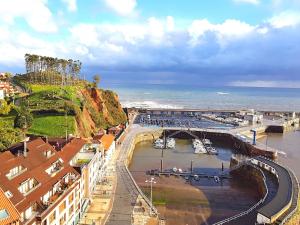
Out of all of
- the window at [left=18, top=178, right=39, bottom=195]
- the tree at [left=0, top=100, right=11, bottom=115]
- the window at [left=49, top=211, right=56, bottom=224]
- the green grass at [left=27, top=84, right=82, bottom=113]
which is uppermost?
the green grass at [left=27, top=84, right=82, bottom=113]

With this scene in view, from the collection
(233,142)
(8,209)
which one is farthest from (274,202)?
(233,142)

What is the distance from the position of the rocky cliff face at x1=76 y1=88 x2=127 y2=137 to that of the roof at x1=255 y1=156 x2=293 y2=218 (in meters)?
44.9

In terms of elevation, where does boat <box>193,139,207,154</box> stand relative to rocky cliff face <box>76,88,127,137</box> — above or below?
below

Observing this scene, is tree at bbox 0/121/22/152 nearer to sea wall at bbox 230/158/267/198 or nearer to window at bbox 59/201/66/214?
window at bbox 59/201/66/214

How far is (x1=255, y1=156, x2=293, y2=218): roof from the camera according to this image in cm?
3897

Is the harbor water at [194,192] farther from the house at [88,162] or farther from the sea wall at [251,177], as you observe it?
the house at [88,162]

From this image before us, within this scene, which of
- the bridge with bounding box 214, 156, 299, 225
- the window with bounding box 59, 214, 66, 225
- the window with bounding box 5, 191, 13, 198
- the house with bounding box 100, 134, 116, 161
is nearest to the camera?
the window with bounding box 5, 191, 13, 198

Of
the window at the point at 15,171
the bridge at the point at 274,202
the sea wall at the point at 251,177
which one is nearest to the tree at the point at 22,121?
the window at the point at 15,171

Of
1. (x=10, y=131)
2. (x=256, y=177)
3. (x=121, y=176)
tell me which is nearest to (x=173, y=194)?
(x=121, y=176)

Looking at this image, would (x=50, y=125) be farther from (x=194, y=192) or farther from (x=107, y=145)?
(x=194, y=192)

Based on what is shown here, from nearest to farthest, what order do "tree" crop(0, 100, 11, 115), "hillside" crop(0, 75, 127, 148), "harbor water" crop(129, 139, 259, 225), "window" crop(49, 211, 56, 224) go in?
"window" crop(49, 211, 56, 224), "harbor water" crop(129, 139, 259, 225), "hillside" crop(0, 75, 127, 148), "tree" crop(0, 100, 11, 115)

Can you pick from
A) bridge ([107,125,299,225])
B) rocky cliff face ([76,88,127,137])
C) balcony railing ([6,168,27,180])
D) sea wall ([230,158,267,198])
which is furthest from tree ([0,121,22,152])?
sea wall ([230,158,267,198])

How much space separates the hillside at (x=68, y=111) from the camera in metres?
75.0

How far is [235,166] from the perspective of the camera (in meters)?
66.5
